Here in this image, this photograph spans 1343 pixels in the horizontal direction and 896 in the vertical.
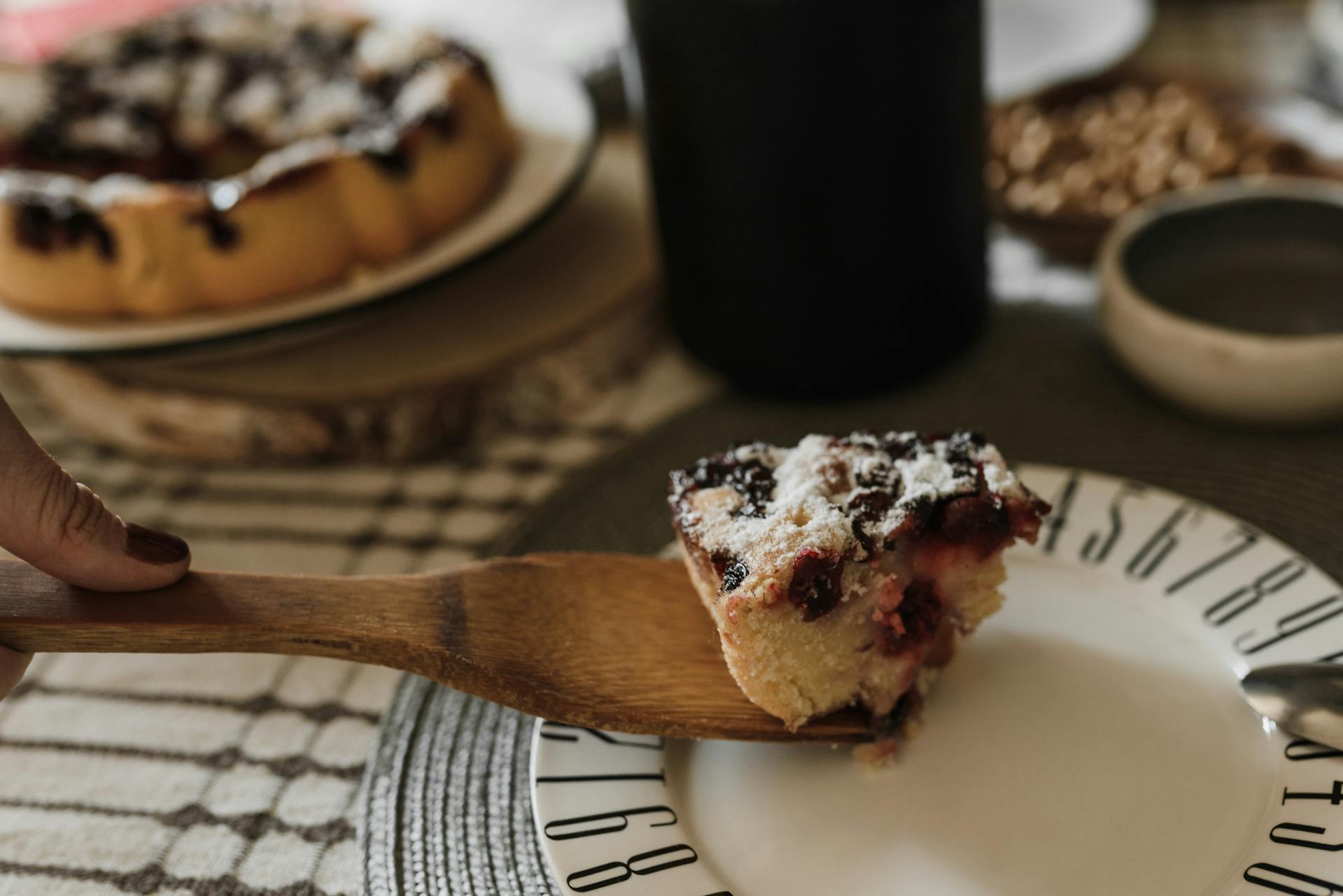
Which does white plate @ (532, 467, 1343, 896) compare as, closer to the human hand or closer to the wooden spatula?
the wooden spatula

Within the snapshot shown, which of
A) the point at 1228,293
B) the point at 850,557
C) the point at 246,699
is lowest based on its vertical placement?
the point at 246,699

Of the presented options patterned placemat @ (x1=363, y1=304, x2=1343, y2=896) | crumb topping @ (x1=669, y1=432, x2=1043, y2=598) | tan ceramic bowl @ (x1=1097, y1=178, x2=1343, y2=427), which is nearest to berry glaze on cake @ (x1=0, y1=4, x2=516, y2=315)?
patterned placemat @ (x1=363, y1=304, x2=1343, y2=896)

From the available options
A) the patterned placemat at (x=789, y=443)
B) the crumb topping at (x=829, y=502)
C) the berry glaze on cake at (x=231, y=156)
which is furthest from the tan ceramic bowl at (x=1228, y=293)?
the berry glaze on cake at (x=231, y=156)

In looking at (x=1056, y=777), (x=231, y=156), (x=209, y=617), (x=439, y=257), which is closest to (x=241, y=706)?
(x=209, y=617)

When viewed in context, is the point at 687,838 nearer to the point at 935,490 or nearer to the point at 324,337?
the point at 935,490

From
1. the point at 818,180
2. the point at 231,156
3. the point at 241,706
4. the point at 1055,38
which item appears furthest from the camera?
the point at 1055,38

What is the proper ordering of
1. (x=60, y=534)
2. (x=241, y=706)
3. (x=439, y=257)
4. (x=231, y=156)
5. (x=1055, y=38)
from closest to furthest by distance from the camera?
(x=60, y=534), (x=241, y=706), (x=439, y=257), (x=231, y=156), (x=1055, y=38)

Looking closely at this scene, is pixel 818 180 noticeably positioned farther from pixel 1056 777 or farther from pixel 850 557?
pixel 1056 777

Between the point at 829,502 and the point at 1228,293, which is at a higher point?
the point at 829,502
